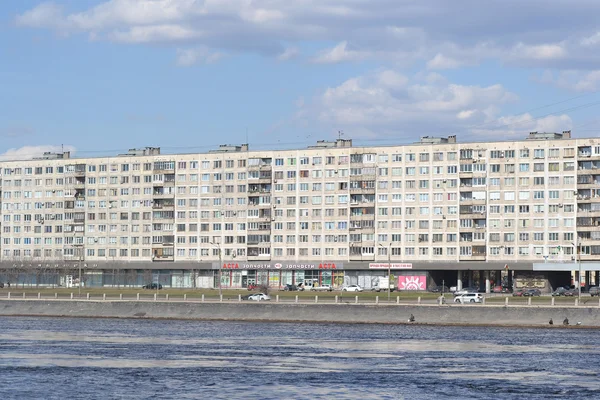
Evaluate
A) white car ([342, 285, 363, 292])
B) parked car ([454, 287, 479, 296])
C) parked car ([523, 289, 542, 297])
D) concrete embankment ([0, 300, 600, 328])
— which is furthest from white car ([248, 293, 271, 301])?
parked car ([523, 289, 542, 297])

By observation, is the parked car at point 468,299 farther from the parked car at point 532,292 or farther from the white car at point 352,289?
the white car at point 352,289

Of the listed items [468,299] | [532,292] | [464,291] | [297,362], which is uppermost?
[464,291]

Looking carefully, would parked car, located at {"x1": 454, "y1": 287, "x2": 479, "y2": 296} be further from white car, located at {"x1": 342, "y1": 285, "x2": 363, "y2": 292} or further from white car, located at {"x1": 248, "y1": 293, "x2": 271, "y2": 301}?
white car, located at {"x1": 248, "y1": 293, "x2": 271, "y2": 301}

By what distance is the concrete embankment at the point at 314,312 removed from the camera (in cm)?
12950

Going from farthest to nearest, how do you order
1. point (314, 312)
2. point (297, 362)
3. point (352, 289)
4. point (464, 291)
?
1. point (352, 289)
2. point (464, 291)
3. point (314, 312)
4. point (297, 362)

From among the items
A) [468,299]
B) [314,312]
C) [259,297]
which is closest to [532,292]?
[468,299]

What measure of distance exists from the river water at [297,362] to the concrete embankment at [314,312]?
4026 mm

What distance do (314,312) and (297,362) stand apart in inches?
2052

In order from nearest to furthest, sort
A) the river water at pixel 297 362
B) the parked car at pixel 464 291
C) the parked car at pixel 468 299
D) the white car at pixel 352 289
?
the river water at pixel 297 362
the parked car at pixel 468 299
the parked car at pixel 464 291
the white car at pixel 352 289

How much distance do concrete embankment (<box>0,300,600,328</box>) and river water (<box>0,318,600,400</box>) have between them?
4.03 m

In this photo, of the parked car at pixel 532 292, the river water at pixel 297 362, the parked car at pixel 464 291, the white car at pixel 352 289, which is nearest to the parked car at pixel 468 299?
the parked car at pixel 464 291

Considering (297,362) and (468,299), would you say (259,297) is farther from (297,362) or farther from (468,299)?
(297,362)

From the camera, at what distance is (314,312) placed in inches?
5502

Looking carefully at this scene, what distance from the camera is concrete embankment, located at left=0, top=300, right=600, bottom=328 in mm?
129500
